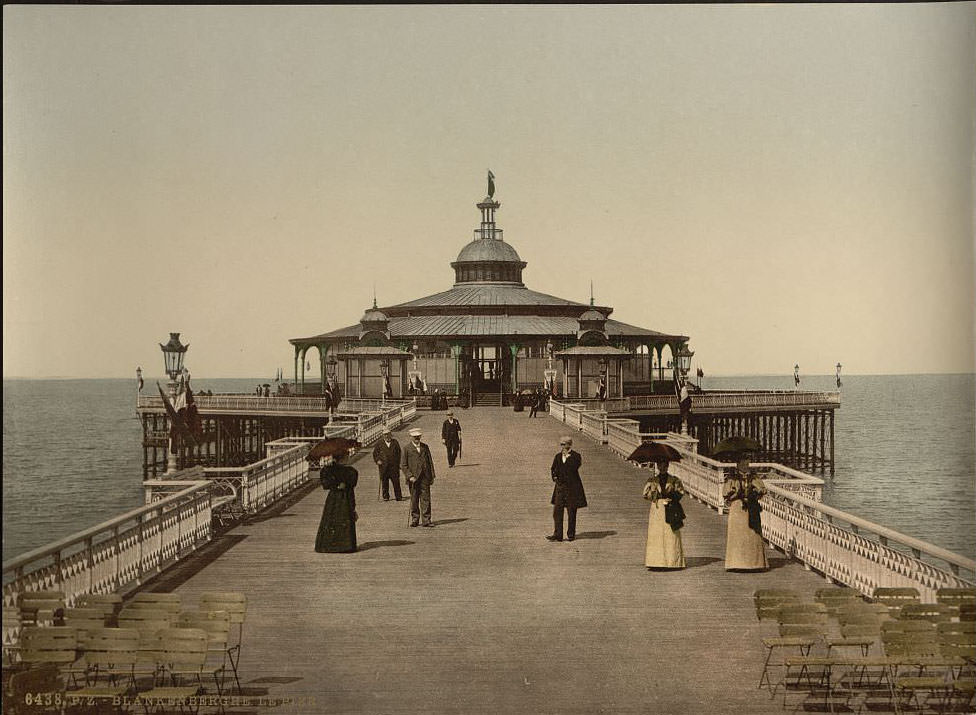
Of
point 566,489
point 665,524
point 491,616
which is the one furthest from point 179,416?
point 665,524

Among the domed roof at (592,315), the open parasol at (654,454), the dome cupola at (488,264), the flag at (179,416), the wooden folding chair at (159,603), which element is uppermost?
the dome cupola at (488,264)

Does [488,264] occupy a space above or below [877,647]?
above

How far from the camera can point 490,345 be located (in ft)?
179

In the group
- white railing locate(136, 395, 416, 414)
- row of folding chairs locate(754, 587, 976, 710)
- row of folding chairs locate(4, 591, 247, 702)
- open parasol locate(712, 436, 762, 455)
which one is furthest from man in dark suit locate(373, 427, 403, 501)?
white railing locate(136, 395, 416, 414)

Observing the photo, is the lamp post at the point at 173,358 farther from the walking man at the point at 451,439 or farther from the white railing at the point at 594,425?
the white railing at the point at 594,425

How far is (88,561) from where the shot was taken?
1070 centimetres

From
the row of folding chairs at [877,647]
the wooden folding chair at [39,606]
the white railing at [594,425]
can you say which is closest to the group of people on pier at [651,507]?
the row of folding chairs at [877,647]

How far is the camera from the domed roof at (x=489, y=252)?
62094 millimetres

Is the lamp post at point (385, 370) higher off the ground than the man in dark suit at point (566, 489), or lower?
higher

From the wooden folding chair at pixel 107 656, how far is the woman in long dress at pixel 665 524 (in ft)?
20.1

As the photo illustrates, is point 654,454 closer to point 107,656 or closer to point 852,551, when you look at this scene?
point 852,551

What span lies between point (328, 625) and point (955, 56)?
1050 cm

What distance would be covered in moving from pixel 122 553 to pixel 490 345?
1713 inches

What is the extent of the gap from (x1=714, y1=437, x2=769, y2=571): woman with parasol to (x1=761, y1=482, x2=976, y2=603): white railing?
739 millimetres
